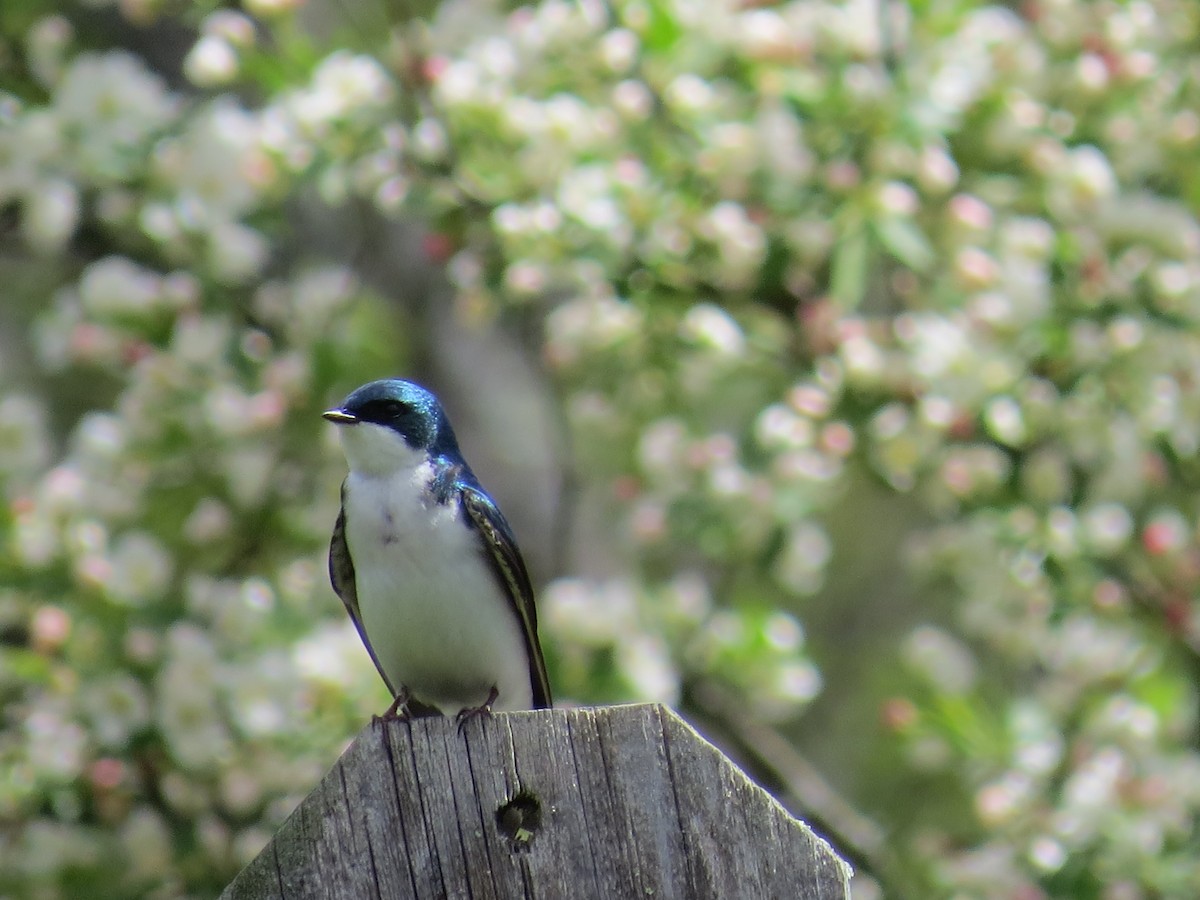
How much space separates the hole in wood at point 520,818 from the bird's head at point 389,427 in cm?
142

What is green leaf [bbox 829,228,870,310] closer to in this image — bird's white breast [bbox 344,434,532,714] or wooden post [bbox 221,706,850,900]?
bird's white breast [bbox 344,434,532,714]

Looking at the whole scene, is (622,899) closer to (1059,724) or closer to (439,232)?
(439,232)

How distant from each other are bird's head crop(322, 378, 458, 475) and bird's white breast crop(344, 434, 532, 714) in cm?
3

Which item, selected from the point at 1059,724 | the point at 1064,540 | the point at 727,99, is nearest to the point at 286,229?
the point at 727,99

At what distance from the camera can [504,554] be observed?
2.89m

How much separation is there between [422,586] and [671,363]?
1.38 meters

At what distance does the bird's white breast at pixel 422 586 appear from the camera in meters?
2.81

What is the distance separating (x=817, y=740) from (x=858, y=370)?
3.94 m

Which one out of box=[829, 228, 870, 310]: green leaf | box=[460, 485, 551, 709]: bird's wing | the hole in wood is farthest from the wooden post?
box=[829, 228, 870, 310]: green leaf

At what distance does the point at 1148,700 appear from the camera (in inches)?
153

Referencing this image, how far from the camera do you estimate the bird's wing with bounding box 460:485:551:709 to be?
2.89 metres

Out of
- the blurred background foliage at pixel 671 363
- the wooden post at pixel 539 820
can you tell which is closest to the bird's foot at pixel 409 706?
the blurred background foliage at pixel 671 363

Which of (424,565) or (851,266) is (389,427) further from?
(851,266)

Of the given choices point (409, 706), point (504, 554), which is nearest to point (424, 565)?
point (504, 554)
